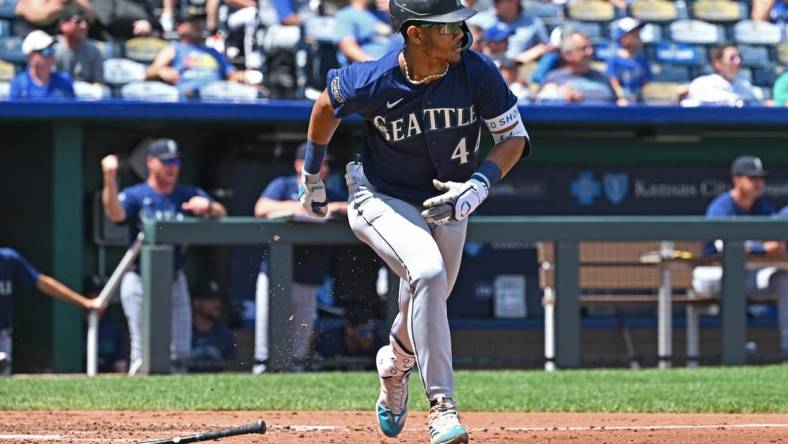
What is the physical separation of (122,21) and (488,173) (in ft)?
23.3

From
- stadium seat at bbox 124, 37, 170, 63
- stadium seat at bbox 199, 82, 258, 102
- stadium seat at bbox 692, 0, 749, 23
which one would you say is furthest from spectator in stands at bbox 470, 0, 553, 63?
stadium seat at bbox 124, 37, 170, 63

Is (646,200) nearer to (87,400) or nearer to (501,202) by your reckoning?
(501,202)

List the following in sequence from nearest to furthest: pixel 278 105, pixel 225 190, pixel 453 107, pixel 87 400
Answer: pixel 453 107 → pixel 87 400 → pixel 278 105 → pixel 225 190

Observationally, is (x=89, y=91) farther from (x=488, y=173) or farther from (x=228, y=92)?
(x=488, y=173)

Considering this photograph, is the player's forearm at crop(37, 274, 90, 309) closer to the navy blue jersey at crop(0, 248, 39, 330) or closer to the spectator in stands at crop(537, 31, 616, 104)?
the navy blue jersey at crop(0, 248, 39, 330)

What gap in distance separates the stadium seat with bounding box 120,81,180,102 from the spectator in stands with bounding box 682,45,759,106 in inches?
161

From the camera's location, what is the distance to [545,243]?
33.7 feet

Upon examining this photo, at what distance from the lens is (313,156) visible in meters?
5.45

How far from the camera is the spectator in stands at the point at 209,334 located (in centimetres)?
958

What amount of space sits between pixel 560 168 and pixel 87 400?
5372 millimetres

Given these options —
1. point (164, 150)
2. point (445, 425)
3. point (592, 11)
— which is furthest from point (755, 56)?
point (445, 425)

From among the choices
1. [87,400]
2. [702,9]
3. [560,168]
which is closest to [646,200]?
[560,168]

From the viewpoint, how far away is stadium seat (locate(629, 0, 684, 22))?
1366 cm

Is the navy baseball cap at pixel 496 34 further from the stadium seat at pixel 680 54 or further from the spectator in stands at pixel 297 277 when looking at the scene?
the spectator in stands at pixel 297 277
